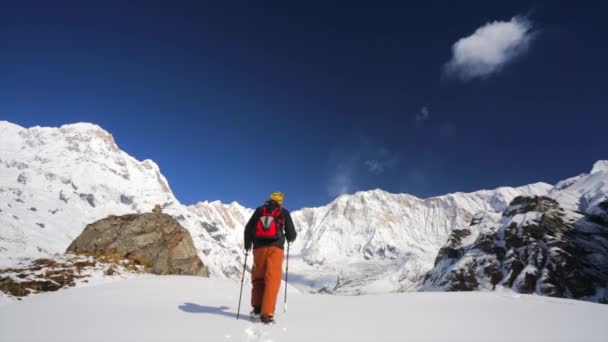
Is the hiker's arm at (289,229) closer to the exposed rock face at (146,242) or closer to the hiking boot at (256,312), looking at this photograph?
the hiking boot at (256,312)

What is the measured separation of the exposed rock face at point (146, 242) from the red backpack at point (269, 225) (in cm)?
1257

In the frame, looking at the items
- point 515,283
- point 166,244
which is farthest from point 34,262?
point 515,283

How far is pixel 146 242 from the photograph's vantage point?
73.5 ft

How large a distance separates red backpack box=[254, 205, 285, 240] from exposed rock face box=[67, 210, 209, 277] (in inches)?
495

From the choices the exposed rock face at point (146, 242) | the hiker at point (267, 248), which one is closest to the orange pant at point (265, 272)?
the hiker at point (267, 248)

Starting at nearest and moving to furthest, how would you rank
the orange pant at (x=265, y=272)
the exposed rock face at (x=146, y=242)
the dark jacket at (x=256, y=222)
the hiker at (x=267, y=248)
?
the hiker at (x=267, y=248) → the orange pant at (x=265, y=272) → the dark jacket at (x=256, y=222) → the exposed rock face at (x=146, y=242)

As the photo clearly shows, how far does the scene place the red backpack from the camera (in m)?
8.41

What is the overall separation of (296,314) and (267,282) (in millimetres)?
1480

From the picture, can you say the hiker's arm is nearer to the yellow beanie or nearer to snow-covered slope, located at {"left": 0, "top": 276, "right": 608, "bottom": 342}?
the yellow beanie

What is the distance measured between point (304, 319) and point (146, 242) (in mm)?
17503

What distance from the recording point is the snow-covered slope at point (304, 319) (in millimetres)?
6098

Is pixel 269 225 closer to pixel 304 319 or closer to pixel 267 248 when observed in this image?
pixel 267 248

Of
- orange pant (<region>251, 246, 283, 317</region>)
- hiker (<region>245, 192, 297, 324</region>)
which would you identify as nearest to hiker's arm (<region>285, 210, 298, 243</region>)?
hiker (<region>245, 192, 297, 324</region>)

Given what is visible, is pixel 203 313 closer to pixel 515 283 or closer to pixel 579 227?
pixel 515 283
